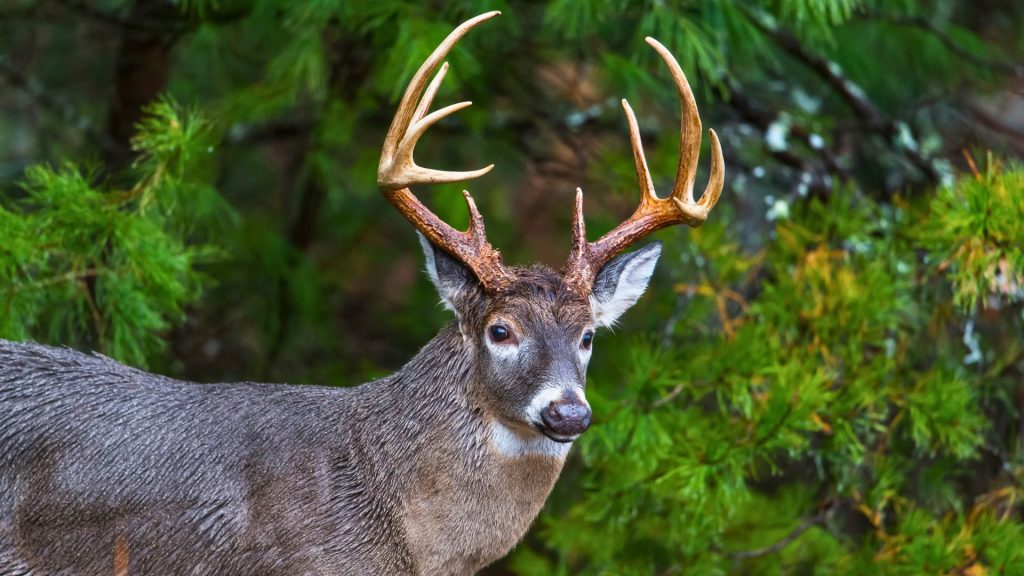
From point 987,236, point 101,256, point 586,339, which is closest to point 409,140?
point 586,339

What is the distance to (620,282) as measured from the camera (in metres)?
4.80

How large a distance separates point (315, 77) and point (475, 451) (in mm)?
2527

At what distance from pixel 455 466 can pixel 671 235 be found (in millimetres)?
2757

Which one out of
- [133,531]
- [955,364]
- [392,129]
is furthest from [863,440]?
[133,531]

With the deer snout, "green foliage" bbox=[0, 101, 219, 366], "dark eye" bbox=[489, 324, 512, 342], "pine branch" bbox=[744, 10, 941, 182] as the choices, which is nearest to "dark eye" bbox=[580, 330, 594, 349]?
"dark eye" bbox=[489, 324, 512, 342]

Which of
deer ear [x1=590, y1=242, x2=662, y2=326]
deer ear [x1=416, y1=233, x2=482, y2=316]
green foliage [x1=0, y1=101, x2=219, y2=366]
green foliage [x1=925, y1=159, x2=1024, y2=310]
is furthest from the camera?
green foliage [x1=925, y1=159, x2=1024, y2=310]

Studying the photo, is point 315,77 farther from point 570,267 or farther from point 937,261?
point 937,261

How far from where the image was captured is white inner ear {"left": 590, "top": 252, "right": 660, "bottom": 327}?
4777 millimetres

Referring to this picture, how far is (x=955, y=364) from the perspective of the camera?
21.1ft

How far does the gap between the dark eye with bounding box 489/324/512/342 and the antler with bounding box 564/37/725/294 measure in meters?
0.27

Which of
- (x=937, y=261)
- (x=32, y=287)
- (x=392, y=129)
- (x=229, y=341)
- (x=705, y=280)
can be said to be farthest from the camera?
(x=229, y=341)

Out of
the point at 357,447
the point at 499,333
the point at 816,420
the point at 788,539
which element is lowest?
the point at 788,539

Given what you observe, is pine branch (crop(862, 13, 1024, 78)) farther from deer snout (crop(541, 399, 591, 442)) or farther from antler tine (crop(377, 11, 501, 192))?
deer snout (crop(541, 399, 591, 442))

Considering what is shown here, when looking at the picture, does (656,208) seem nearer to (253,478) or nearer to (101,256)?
(253,478)
